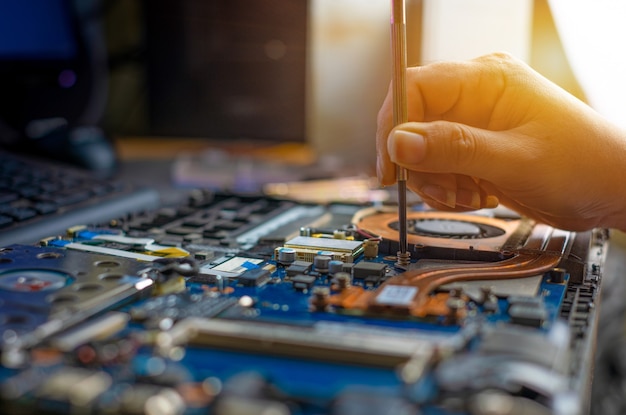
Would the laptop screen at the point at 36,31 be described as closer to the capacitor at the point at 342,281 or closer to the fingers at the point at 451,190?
the fingers at the point at 451,190

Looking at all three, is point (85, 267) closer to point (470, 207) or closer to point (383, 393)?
point (383, 393)

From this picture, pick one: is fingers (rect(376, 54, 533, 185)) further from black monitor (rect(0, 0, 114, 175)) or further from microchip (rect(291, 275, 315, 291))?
black monitor (rect(0, 0, 114, 175))

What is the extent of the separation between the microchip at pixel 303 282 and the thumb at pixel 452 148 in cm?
20

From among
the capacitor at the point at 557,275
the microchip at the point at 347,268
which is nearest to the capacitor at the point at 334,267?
the microchip at the point at 347,268

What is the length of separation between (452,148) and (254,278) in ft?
0.98

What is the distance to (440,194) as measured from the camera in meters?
1.05

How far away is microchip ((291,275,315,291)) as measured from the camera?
0.75m

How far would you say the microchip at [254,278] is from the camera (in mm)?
761

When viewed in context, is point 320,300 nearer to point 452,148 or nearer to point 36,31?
point 452,148

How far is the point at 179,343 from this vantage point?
589 mm

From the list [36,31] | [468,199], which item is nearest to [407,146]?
[468,199]

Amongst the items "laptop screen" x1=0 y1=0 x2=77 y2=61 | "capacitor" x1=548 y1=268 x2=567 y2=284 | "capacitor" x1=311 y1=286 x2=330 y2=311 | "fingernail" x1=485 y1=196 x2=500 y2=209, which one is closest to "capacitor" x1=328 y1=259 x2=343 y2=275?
"capacitor" x1=311 y1=286 x2=330 y2=311

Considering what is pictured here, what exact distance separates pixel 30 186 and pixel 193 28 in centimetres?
92

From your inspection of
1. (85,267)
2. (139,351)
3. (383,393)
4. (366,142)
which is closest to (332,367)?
(383,393)
